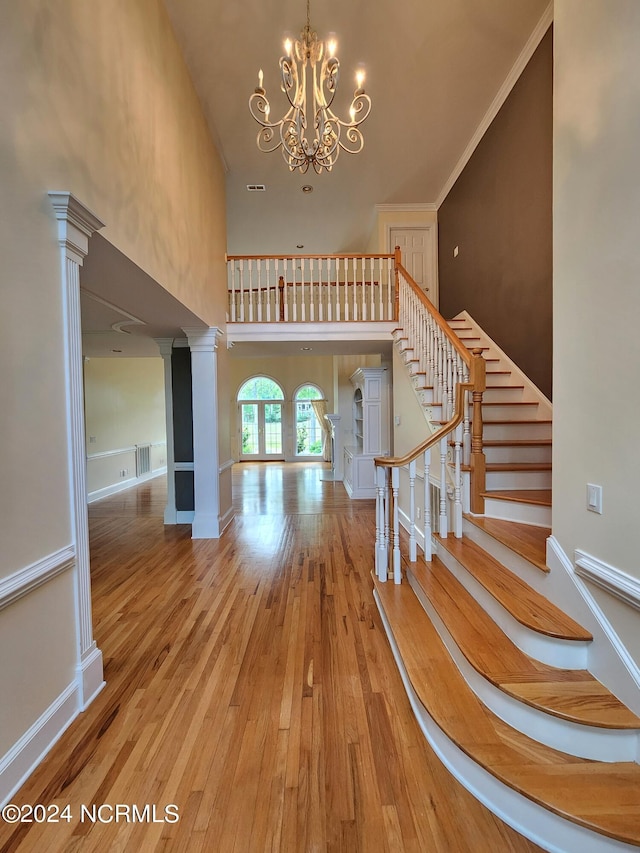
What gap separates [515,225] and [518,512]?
3.16 metres

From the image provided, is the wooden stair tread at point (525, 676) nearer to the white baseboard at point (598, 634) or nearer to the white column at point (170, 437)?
the white baseboard at point (598, 634)

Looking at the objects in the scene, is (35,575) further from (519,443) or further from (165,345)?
(165,345)

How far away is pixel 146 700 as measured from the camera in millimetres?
1913

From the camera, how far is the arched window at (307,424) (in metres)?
12.4

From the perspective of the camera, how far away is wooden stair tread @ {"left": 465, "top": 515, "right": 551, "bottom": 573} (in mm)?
2004

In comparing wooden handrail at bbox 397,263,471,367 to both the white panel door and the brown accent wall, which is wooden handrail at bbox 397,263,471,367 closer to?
the brown accent wall

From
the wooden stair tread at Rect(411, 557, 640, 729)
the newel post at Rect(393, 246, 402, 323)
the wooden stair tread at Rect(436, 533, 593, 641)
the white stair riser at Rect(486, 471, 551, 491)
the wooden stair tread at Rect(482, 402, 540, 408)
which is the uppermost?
the newel post at Rect(393, 246, 402, 323)

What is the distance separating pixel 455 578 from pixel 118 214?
3.01m

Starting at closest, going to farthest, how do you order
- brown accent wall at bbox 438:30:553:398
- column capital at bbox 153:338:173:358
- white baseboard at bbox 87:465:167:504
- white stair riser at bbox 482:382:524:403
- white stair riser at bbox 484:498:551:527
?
white stair riser at bbox 484:498:551:527, brown accent wall at bbox 438:30:553:398, white stair riser at bbox 482:382:524:403, column capital at bbox 153:338:173:358, white baseboard at bbox 87:465:167:504

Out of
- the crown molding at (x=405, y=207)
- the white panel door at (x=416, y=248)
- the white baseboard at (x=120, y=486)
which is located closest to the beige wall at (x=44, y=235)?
the crown molding at (x=405, y=207)

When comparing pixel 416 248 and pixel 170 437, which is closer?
pixel 170 437

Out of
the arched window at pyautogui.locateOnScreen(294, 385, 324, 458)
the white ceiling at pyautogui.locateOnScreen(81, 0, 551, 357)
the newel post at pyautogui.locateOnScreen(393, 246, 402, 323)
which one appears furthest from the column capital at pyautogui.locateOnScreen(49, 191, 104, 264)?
the arched window at pyautogui.locateOnScreen(294, 385, 324, 458)

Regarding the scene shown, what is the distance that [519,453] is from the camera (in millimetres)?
3088

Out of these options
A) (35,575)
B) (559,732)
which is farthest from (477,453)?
(35,575)
